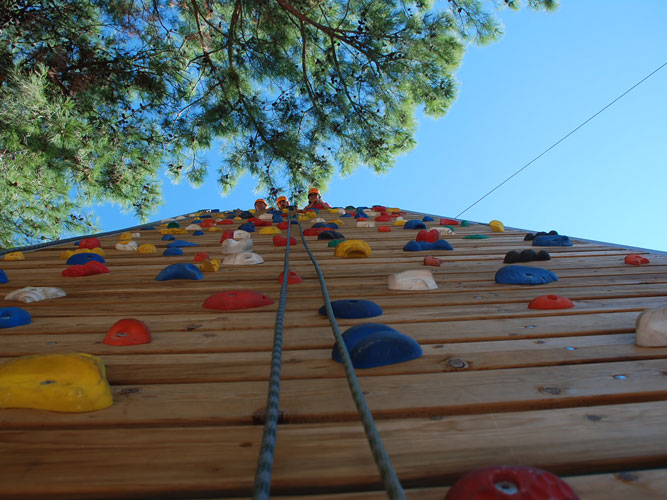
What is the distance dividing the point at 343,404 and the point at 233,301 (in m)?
0.65

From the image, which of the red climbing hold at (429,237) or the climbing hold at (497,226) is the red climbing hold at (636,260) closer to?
the red climbing hold at (429,237)

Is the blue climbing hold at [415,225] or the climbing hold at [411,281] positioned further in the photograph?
the blue climbing hold at [415,225]

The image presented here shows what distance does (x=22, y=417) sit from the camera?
26.1 inches

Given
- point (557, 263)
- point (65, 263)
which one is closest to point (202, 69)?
point (65, 263)

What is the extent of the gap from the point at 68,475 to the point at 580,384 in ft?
2.39

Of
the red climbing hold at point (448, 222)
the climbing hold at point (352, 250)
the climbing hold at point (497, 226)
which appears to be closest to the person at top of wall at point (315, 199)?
the red climbing hold at point (448, 222)

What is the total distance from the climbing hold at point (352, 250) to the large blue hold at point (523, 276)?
2.23 ft

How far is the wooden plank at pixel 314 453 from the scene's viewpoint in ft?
1.72

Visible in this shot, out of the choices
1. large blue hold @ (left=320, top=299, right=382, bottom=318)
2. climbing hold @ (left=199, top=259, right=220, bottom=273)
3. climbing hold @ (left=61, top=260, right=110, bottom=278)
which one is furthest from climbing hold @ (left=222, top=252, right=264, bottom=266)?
large blue hold @ (left=320, top=299, right=382, bottom=318)

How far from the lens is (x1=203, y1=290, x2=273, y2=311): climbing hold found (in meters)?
1.26

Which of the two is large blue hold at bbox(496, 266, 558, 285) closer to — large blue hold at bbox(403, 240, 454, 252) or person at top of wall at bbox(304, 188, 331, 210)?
large blue hold at bbox(403, 240, 454, 252)

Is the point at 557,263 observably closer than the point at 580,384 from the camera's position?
No

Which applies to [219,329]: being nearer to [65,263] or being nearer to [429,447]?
[429,447]

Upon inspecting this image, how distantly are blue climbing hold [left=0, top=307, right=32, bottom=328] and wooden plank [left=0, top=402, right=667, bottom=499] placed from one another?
0.63m
